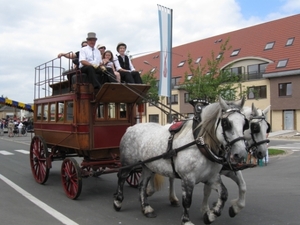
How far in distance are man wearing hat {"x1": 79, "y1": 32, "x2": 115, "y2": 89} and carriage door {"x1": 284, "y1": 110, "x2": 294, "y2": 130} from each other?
84.6 feet

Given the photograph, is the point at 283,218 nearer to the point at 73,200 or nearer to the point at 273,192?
the point at 273,192

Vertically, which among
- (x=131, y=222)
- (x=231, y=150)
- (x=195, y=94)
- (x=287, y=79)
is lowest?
(x=131, y=222)

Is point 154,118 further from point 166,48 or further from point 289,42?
point 166,48

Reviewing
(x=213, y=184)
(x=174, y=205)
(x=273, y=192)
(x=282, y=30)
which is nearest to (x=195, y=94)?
(x=273, y=192)

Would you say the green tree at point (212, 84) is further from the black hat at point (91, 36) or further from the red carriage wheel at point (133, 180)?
the black hat at point (91, 36)

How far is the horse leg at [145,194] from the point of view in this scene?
18.7ft

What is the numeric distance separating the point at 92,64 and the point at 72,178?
2280 mm

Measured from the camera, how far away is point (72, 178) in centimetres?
683

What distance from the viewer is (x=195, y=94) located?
15.4 m

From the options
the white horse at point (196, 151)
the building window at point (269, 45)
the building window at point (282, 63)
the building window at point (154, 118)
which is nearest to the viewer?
the white horse at point (196, 151)

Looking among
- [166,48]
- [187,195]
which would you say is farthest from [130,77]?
[166,48]

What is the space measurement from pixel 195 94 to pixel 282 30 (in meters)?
22.2

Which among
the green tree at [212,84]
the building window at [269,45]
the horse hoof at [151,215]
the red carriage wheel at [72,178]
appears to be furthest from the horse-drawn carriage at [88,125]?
the building window at [269,45]

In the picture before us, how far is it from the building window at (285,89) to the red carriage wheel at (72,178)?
88.0 ft
